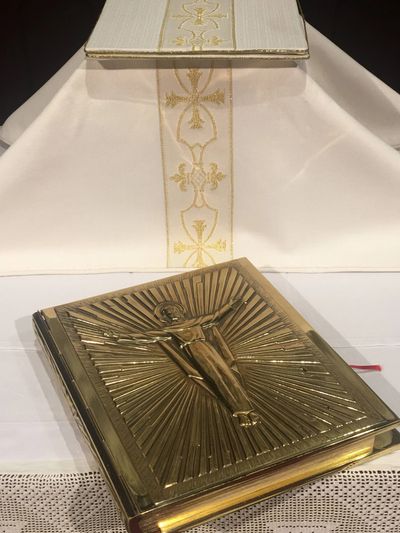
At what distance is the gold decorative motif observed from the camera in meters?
0.71

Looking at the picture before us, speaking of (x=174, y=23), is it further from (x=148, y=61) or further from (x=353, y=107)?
(x=353, y=107)

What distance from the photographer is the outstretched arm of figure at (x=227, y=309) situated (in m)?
0.88

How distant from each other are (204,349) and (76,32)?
0.85m

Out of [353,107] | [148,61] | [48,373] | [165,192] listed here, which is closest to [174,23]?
[148,61]

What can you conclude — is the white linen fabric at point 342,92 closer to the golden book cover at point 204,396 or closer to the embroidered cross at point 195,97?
the embroidered cross at point 195,97

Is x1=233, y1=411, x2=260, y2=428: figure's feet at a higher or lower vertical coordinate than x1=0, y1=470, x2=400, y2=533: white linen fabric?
higher

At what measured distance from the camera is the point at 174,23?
3.26ft

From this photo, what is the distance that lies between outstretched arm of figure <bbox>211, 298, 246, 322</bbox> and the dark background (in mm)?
723

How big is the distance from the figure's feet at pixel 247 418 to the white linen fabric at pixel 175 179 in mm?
352

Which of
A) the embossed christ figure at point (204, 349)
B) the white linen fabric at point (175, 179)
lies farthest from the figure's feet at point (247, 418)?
the white linen fabric at point (175, 179)

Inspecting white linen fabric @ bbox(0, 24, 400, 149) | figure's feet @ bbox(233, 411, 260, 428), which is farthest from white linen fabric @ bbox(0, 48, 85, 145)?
figure's feet @ bbox(233, 411, 260, 428)

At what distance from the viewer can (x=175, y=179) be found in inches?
41.4

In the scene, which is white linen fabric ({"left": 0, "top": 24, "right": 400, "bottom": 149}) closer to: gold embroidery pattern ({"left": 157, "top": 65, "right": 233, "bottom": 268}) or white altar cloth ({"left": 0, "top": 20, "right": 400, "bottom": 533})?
white altar cloth ({"left": 0, "top": 20, "right": 400, "bottom": 533})

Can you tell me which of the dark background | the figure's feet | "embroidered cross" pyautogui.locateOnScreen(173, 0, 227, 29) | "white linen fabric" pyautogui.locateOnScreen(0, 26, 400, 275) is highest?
the dark background
